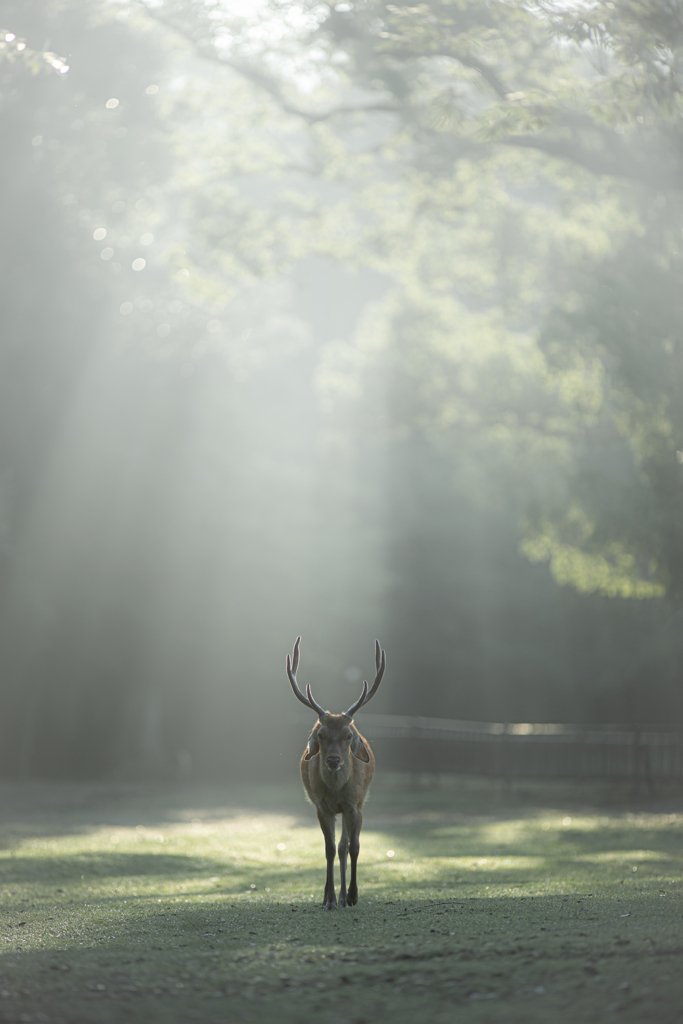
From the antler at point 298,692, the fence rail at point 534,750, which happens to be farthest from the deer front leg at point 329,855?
the fence rail at point 534,750

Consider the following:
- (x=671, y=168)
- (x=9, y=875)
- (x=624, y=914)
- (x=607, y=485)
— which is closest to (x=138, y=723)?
(x=607, y=485)

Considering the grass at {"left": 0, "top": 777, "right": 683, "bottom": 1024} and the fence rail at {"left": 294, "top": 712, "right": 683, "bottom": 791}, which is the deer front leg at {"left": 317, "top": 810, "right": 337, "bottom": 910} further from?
the fence rail at {"left": 294, "top": 712, "right": 683, "bottom": 791}

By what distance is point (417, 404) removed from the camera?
22281mm

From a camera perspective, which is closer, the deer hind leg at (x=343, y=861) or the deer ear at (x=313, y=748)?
the deer hind leg at (x=343, y=861)

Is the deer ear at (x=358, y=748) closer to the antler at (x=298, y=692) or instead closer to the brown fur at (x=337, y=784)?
the brown fur at (x=337, y=784)

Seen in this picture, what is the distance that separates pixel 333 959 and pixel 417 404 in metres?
18.0

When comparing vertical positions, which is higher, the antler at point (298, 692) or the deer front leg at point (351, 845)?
the antler at point (298, 692)

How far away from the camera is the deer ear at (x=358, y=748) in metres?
6.98

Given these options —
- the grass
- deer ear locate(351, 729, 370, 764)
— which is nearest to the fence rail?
the grass

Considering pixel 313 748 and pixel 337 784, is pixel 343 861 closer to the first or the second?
pixel 337 784

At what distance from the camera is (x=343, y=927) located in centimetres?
586

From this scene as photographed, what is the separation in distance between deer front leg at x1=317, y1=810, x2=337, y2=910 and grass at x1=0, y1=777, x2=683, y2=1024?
0.57 feet

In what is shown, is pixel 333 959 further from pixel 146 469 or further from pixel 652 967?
pixel 146 469

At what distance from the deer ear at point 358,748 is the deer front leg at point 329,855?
1.52 feet
